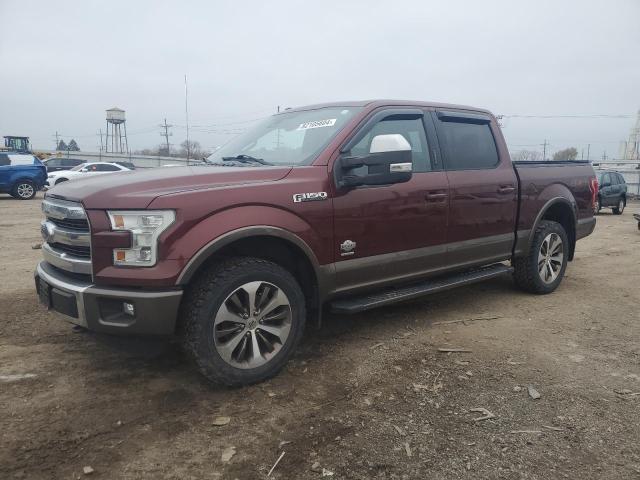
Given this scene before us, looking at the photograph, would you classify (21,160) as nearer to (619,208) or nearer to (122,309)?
(122,309)

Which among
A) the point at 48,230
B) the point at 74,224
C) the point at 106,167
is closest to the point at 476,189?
the point at 74,224

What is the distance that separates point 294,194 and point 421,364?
1.52 m

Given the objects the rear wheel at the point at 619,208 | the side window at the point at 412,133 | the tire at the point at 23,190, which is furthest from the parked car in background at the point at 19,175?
the rear wheel at the point at 619,208

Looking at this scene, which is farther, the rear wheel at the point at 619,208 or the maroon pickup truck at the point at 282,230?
the rear wheel at the point at 619,208

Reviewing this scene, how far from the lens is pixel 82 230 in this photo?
288 cm

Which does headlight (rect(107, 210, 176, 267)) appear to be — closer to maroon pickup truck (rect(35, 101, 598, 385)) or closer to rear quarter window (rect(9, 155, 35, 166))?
maroon pickup truck (rect(35, 101, 598, 385))

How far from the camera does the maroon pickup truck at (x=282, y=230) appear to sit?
279 cm

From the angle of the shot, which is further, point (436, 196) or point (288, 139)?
point (436, 196)

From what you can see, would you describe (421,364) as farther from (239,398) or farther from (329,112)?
(329,112)

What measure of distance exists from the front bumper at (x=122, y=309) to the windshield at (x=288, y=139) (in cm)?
135

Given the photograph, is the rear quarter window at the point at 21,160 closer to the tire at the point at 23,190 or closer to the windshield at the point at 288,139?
the tire at the point at 23,190

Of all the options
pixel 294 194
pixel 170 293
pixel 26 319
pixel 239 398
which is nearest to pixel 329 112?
pixel 294 194

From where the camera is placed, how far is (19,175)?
717 inches

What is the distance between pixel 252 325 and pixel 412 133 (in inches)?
84.9
